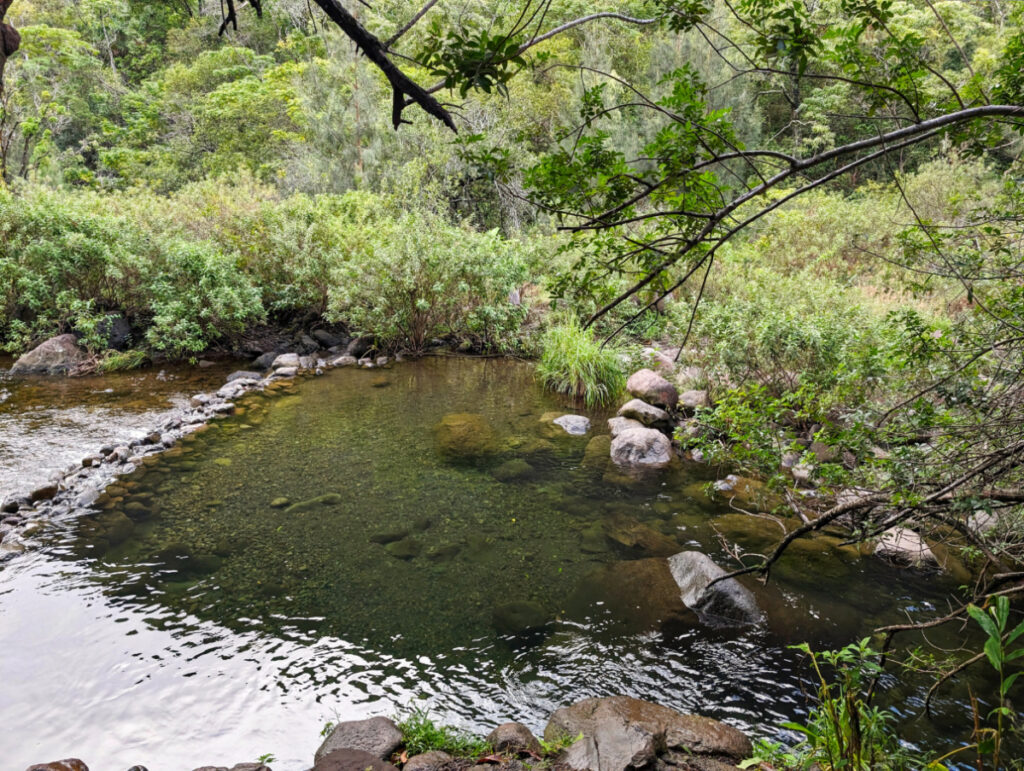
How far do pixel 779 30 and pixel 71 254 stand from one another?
13.0 metres

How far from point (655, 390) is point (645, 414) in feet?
2.09

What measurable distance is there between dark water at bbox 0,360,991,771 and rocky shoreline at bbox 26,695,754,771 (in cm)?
26

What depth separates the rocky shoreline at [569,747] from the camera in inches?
116

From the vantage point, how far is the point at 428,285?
12141 mm

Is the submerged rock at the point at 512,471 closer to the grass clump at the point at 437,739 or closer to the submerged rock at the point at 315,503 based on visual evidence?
the submerged rock at the point at 315,503

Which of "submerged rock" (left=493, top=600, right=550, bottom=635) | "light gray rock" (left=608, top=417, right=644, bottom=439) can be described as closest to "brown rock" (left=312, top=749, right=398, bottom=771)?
"submerged rock" (left=493, top=600, right=550, bottom=635)

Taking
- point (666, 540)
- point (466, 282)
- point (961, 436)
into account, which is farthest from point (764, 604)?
point (466, 282)

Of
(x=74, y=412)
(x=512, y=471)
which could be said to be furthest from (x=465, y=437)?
(x=74, y=412)

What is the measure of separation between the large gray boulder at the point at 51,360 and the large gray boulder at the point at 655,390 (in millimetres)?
9957

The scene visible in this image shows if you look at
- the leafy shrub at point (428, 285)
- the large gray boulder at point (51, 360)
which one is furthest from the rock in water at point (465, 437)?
the large gray boulder at point (51, 360)

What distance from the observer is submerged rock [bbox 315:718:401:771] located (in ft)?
10.2

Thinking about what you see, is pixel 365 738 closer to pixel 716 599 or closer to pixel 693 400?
pixel 716 599

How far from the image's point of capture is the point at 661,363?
10.1 metres

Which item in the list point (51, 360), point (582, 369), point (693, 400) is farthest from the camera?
point (51, 360)
